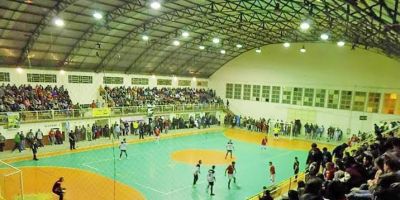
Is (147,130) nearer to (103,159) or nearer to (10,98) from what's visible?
(103,159)

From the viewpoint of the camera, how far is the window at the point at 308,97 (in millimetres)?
39481

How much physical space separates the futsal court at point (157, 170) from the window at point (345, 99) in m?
8.58

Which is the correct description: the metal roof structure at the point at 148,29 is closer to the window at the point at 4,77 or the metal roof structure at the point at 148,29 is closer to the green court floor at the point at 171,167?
the window at the point at 4,77

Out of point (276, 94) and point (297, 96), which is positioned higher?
point (276, 94)

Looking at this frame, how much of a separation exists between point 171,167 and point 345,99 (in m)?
24.7

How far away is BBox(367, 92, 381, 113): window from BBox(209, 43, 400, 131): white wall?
1.83ft

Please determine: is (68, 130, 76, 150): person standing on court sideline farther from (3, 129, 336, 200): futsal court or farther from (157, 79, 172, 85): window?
(157, 79, 172, 85): window

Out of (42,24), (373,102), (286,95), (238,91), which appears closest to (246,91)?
(238,91)

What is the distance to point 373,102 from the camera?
3509 centimetres

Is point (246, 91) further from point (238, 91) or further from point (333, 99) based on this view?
point (333, 99)

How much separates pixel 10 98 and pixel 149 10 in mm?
13522

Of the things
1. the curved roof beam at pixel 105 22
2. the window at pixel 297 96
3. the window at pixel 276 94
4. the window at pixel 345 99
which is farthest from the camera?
the window at pixel 276 94

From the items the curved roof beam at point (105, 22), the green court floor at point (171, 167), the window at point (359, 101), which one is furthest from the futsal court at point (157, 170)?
the curved roof beam at point (105, 22)

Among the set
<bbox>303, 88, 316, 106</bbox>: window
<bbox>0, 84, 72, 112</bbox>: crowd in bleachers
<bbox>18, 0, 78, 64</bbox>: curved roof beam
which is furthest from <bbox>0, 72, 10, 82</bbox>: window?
<bbox>303, 88, 316, 106</bbox>: window
